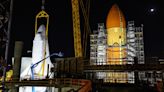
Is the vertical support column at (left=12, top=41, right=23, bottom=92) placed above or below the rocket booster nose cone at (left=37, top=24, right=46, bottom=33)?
below

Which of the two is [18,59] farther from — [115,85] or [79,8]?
[79,8]

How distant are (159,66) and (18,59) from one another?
21608mm

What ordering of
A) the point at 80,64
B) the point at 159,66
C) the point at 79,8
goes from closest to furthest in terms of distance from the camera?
1. the point at 159,66
2. the point at 80,64
3. the point at 79,8

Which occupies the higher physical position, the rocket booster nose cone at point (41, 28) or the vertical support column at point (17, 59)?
the rocket booster nose cone at point (41, 28)

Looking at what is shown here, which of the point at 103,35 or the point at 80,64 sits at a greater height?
the point at 103,35

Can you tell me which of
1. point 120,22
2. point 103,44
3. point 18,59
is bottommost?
point 18,59

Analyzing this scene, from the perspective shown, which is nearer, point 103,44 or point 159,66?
point 159,66

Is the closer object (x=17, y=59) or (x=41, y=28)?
(x=17, y=59)

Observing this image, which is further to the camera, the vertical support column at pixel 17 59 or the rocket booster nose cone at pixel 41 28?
the rocket booster nose cone at pixel 41 28

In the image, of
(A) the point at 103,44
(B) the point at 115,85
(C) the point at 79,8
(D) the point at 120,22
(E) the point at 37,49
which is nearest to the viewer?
(B) the point at 115,85

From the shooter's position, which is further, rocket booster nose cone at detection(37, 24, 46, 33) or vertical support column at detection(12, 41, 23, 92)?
rocket booster nose cone at detection(37, 24, 46, 33)

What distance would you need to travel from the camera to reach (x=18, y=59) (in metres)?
A: 34.7

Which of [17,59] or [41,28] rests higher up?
[41,28]

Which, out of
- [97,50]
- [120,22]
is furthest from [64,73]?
[97,50]
